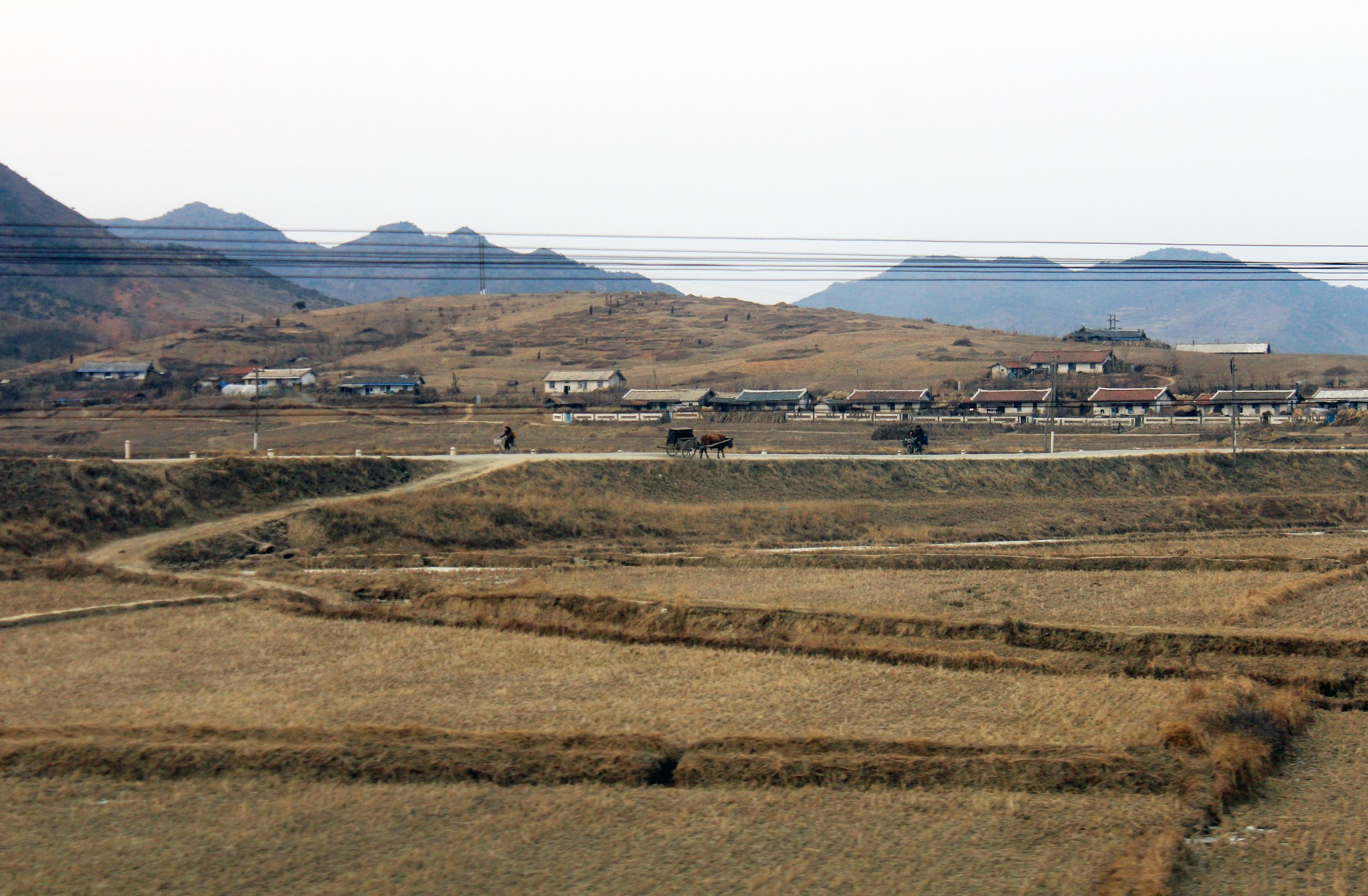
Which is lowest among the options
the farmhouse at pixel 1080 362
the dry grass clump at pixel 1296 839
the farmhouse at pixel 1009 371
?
the dry grass clump at pixel 1296 839

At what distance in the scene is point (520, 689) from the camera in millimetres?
16594

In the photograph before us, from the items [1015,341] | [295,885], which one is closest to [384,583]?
[295,885]

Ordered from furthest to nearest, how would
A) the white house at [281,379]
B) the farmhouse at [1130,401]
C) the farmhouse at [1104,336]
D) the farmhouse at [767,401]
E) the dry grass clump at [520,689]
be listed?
1. the farmhouse at [1104,336]
2. the white house at [281,379]
3. the farmhouse at [767,401]
4. the farmhouse at [1130,401]
5. the dry grass clump at [520,689]

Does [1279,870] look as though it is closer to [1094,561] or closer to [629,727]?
[629,727]

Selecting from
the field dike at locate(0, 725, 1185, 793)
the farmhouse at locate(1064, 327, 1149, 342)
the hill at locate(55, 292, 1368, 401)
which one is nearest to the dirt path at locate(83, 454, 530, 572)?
the field dike at locate(0, 725, 1185, 793)

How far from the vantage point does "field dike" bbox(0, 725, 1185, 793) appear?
12.3m

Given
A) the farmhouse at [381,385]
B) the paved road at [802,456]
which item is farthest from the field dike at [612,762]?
the farmhouse at [381,385]

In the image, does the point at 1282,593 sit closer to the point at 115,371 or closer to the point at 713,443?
the point at 713,443

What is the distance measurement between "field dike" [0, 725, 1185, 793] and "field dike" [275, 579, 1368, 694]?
18.6 ft

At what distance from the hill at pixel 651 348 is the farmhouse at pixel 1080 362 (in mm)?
4597

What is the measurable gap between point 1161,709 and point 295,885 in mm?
12120

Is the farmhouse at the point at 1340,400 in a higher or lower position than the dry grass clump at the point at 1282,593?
higher

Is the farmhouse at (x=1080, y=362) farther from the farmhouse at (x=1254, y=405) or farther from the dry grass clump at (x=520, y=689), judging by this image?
the dry grass clump at (x=520, y=689)

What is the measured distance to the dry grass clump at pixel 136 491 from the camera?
1251 inches
